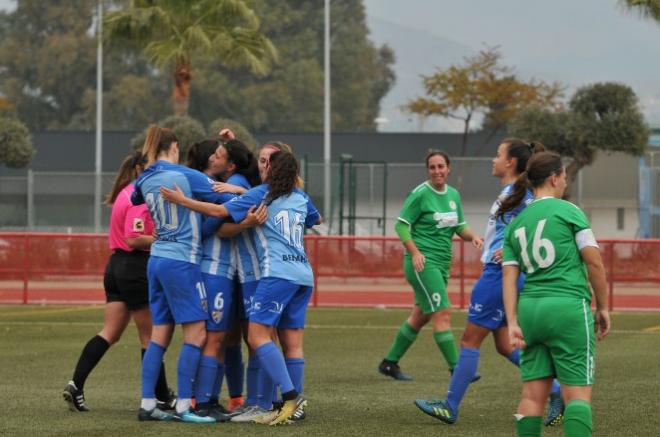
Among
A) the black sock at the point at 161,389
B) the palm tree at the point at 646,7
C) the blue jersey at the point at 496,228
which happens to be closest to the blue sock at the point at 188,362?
the black sock at the point at 161,389

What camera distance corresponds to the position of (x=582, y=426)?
6.61 metres

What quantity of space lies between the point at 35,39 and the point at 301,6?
595 inches

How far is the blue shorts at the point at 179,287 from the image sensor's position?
8.51 metres

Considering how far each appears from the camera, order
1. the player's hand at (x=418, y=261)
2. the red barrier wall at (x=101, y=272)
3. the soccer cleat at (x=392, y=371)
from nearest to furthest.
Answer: the player's hand at (x=418, y=261) → the soccer cleat at (x=392, y=371) → the red barrier wall at (x=101, y=272)

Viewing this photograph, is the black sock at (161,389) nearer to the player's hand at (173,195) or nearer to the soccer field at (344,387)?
the soccer field at (344,387)

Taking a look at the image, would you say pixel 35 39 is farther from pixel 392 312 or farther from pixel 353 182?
pixel 392 312

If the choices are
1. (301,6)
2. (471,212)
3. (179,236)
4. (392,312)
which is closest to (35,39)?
(301,6)

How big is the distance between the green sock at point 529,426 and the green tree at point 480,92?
45.0 m

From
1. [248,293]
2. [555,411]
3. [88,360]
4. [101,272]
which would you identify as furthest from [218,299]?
[101,272]

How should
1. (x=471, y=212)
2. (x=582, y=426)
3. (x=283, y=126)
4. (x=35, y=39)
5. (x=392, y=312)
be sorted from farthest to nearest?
1. (x=35, y=39)
2. (x=283, y=126)
3. (x=471, y=212)
4. (x=392, y=312)
5. (x=582, y=426)

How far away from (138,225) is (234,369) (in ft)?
3.82

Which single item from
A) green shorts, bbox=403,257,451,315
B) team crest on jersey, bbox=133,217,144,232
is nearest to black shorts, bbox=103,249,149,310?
team crest on jersey, bbox=133,217,144,232

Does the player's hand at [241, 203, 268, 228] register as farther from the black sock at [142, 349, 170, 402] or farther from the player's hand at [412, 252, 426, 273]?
the player's hand at [412, 252, 426, 273]

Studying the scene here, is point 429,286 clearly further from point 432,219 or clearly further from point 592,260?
point 592,260
